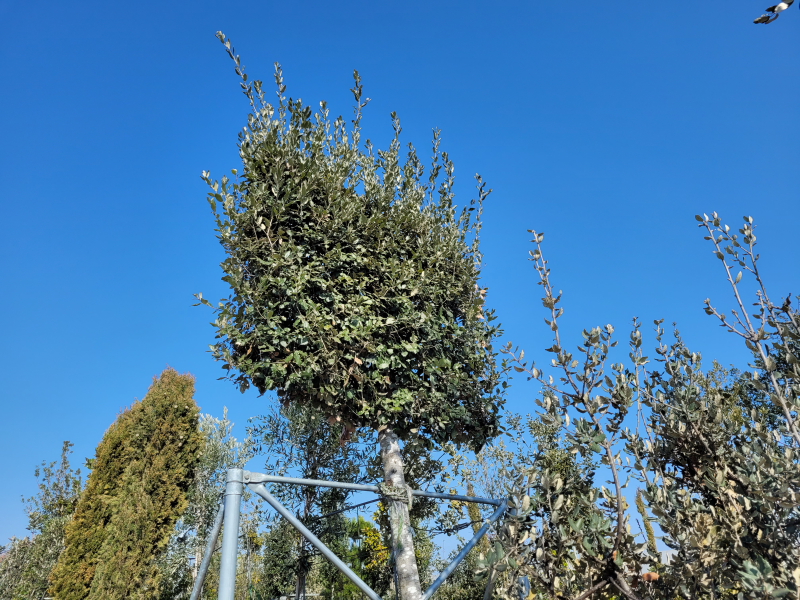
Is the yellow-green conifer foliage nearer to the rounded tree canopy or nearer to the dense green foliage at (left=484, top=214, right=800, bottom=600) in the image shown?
the rounded tree canopy

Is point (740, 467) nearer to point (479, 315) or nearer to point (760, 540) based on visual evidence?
point (760, 540)

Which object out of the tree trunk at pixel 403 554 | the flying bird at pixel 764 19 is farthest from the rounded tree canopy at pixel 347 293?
the flying bird at pixel 764 19

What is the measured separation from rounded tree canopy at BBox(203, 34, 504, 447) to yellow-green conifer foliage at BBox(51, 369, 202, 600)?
13.6 m

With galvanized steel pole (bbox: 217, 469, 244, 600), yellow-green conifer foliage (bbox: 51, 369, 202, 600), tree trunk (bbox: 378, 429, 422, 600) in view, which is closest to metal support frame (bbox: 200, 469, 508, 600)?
galvanized steel pole (bbox: 217, 469, 244, 600)

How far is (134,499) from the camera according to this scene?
15.8 meters

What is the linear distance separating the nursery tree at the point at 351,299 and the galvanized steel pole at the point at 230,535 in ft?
5.59

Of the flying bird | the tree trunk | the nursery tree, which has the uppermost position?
the nursery tree

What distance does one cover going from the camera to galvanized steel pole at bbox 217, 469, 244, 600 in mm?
2943

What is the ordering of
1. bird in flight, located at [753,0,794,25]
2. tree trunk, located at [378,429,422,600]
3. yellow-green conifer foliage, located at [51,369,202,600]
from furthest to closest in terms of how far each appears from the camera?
yellow-green conifer foliage, located at [51,369,202,600] < tree trunk, located at [378,429,422,600] < bird in flight, located at [753,0,794,25]

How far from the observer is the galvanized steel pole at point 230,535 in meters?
2.94

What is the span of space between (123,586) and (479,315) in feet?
49.3

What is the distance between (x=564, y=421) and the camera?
279 cm

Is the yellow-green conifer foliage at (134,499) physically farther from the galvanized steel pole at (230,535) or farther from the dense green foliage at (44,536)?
the galvanized steel pole at (230,535)

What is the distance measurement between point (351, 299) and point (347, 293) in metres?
0.20
